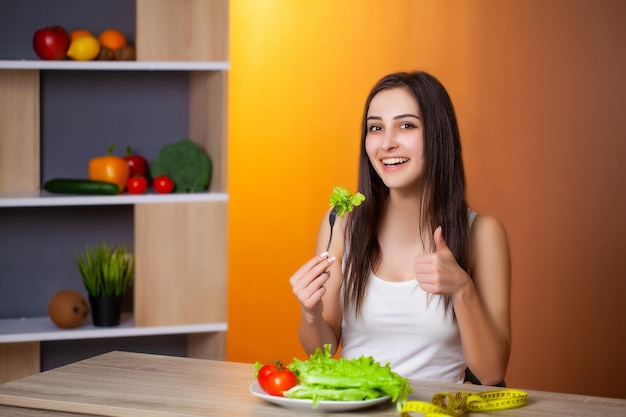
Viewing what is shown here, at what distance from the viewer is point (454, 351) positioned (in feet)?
8.34

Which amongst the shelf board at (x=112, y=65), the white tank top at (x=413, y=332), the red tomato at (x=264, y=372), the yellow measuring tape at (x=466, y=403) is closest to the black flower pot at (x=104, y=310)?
the shelf board at (x=112, y=65)

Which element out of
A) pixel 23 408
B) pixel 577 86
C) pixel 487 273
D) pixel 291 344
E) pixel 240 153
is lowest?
pixel 291 344

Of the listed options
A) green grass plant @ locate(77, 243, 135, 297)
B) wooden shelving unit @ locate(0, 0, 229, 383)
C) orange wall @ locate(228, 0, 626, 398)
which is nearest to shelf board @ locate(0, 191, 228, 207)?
wooden shelving unit @ locate(0, 0, 229, 383)

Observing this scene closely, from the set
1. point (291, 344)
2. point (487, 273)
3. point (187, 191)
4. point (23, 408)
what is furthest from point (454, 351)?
point (291, 344)

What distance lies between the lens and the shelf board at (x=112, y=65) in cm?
332

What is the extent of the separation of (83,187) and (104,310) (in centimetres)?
46

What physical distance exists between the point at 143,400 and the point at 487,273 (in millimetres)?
1020

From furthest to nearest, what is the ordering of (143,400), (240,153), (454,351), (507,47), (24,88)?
(507,47), (240,153), (24,88), (454,351), (143,400)

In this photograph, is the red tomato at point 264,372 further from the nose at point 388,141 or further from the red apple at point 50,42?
the red apple at point 50,42

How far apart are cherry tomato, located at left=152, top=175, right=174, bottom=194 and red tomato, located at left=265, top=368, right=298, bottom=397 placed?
1704 millimetres

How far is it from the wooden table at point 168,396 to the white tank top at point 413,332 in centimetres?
37

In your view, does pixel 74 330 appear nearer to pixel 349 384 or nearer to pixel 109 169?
pixel 109 169

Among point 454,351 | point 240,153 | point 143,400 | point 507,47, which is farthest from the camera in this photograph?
point 507,47

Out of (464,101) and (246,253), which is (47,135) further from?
(464,101)
